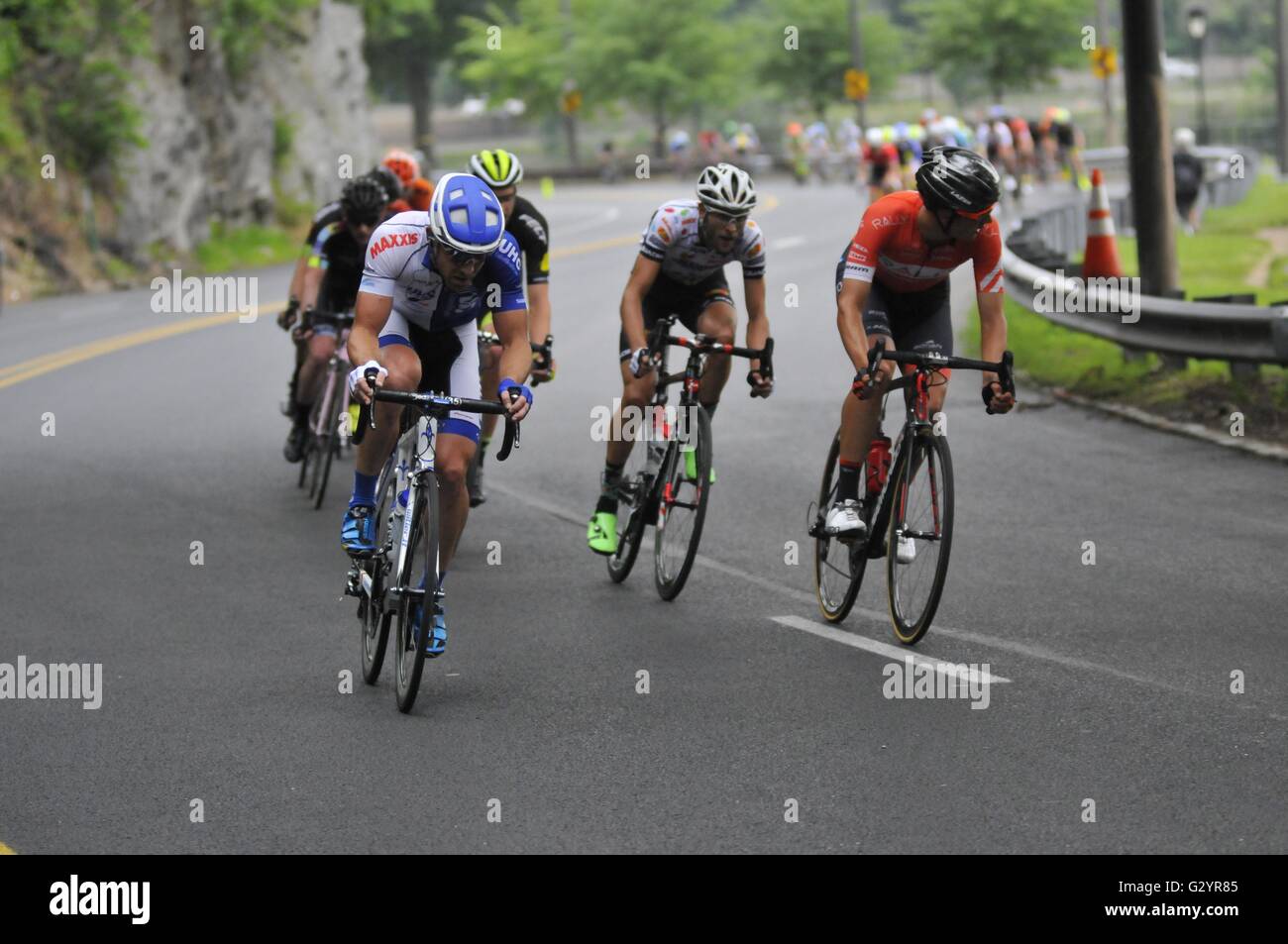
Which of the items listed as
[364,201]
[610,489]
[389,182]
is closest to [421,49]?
[389,182]

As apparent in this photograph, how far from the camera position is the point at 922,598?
27.2 feet

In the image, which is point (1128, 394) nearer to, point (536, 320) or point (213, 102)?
point (536, 320)

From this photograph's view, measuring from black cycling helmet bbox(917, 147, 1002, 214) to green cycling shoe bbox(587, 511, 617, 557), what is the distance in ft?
8.64

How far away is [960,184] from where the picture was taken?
26.0 ft

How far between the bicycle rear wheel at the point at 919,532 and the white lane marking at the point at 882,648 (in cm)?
10

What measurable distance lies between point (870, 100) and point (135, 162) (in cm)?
5964

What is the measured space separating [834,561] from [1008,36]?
222 feet

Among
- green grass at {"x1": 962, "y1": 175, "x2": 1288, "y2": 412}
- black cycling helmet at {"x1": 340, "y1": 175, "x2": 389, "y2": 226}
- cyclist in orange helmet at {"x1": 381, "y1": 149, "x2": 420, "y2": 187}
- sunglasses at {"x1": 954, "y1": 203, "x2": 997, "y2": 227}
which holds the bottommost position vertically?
green grass at {"x1": 962, "y1": 175, "x2": 1288, "y2": 412}

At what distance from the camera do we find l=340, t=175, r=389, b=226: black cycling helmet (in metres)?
11.0

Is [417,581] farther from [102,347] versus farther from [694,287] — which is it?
[102,347]

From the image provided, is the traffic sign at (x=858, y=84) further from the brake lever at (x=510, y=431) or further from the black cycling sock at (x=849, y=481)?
the brake lever at (x=510, y=431)

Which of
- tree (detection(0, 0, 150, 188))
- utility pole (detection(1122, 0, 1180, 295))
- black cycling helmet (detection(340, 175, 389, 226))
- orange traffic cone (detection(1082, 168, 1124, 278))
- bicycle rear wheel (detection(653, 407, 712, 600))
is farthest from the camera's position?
→ tree (detection(0, 0, 150, 188))

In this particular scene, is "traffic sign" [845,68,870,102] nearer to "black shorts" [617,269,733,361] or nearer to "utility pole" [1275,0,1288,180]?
"utility pole" [1275,0,1288,180]

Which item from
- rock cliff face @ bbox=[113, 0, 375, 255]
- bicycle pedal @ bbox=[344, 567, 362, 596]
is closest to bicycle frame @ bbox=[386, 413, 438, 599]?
bicycle pedal @ bbox=[344, 567, 362, 596]
